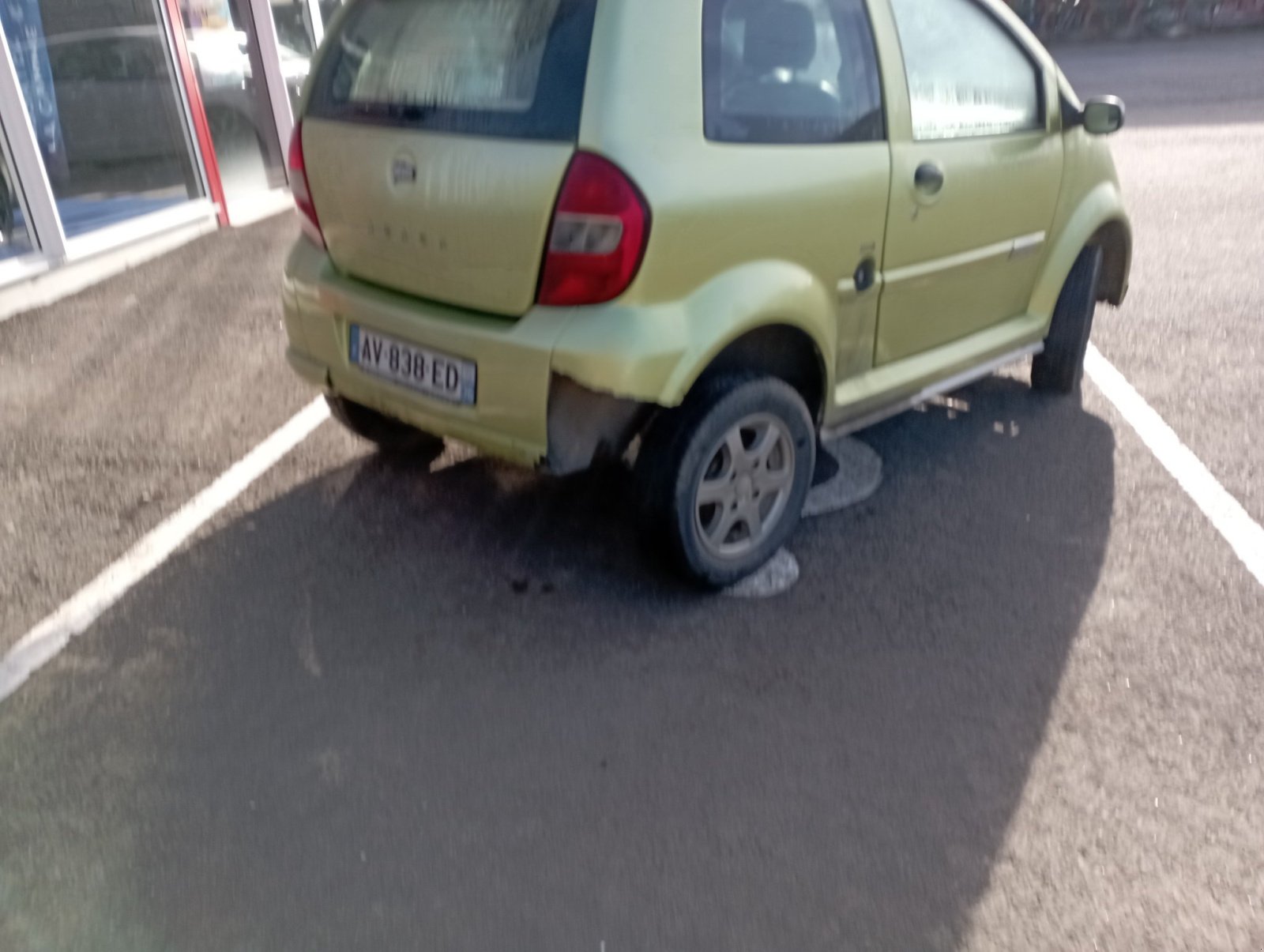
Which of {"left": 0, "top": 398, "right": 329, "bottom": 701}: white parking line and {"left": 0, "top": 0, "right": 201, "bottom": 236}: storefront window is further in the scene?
{"left": 0, "top": 0, "right": 201, "bottom": 236}: storefront window

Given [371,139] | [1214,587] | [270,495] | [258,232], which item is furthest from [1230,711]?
[258,232]

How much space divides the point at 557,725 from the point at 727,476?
922mm

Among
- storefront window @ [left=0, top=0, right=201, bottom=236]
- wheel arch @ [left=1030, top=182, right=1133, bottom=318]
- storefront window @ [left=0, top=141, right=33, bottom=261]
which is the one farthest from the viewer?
storefront window @ [left=0, top=0, right=201, bottom=236]

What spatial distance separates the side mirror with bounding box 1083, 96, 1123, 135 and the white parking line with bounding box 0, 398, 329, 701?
3.29 meters

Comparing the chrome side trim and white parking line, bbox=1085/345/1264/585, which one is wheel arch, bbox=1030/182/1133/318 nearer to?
the chrome side trim

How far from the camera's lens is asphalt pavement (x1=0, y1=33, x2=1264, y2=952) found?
2.22 meters

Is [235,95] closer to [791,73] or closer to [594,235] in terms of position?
[791,73]

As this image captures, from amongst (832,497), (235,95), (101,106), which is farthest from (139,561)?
(235,95)

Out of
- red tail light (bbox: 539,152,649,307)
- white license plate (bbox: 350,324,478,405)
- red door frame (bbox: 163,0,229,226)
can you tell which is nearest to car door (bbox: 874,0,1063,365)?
red tail light (bbox: 539,152,649,307)

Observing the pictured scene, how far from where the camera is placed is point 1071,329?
14.4 feet

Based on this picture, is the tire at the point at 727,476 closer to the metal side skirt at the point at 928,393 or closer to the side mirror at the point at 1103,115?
the metal side skirt at the point at 928,393

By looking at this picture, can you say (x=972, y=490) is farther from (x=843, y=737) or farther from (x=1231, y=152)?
(x=1231, y=152)

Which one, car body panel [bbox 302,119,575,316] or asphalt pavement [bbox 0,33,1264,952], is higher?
car body panel [bbox 302,119,575,316]

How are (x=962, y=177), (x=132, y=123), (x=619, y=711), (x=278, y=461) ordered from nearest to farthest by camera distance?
(x=619, y=711), (x=962, y=177), (x=278, y=461), (x=132, y=123)
